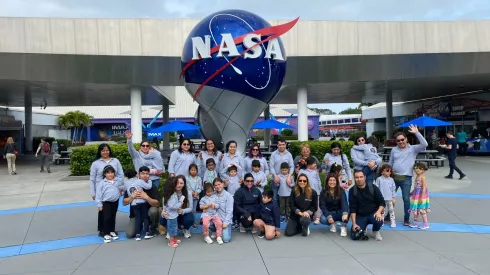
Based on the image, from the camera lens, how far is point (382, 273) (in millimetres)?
4371

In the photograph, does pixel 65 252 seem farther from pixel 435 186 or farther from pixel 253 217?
pixel 435 186

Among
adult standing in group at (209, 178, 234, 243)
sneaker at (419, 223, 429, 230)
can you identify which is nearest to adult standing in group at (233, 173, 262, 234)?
adult standing in group at (209, 178, 234, 243)

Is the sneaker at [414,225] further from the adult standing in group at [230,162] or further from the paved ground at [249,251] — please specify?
the adult standing in group at [230,162]

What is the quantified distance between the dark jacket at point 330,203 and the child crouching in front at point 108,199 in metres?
3.40

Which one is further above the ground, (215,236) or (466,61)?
(466,61)

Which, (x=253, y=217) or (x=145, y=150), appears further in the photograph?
(x=145, y=150)

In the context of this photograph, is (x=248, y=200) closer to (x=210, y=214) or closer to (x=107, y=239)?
(x=210, y=214)

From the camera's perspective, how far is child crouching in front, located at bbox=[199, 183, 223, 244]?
5.76 m

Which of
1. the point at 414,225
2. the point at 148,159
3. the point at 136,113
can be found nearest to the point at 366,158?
the point at 414,225

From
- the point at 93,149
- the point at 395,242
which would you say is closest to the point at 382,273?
the point at 395,242

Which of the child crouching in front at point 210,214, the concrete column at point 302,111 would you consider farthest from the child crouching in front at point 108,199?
the concrete column at point 302,111

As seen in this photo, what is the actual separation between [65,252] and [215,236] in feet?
7.38

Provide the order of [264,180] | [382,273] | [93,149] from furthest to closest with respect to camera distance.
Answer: [93,149] → [264,180] → [382,273]

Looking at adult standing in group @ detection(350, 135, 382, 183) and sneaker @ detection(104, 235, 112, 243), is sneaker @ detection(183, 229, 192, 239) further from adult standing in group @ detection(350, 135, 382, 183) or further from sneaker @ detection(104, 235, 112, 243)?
adult standing in group @ detection(350, 135, 382, 183)
